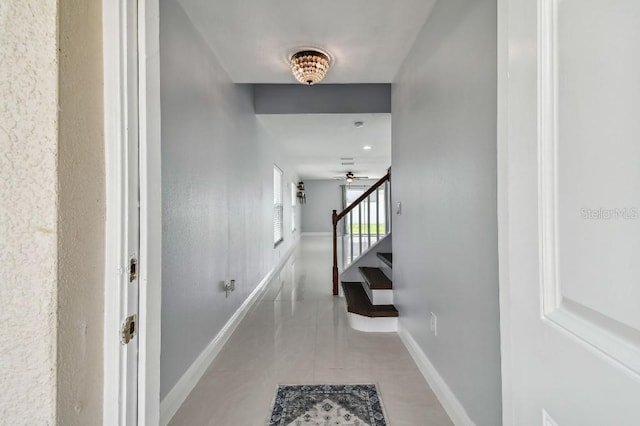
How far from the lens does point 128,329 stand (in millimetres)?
676

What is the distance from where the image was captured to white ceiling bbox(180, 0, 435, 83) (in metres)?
1.75

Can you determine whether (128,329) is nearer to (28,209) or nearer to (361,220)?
(28,209)

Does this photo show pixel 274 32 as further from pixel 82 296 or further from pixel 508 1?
pixel 82 296

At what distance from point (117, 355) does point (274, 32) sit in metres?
2.11

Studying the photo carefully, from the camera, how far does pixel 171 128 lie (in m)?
1.68

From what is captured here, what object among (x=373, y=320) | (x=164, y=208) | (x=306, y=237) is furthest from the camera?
(x=306, y=237)

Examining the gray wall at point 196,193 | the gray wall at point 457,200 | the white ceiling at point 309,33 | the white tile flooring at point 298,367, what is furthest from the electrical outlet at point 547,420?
the white ceiling at point 309,33

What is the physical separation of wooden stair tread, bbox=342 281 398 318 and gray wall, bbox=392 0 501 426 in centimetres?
42

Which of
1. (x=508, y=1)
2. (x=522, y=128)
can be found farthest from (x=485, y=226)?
(x=508, y=1)

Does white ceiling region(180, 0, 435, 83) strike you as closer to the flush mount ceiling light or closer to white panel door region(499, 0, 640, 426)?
the flush mount ceiling light

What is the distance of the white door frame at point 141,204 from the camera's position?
0.65m

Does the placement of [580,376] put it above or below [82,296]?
below

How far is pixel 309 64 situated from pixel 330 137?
2509mm

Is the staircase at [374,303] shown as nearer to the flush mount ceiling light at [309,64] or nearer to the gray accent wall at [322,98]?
the gray accent wall at [322,98]
